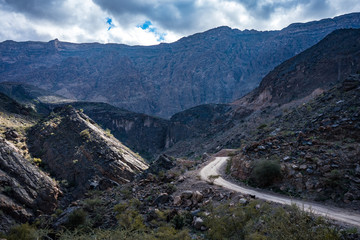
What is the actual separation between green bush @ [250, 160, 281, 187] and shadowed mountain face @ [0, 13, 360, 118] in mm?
123603

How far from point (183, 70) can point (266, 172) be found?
536 feet

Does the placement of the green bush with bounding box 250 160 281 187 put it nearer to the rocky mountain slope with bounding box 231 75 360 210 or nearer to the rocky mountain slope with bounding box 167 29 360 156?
the rocky mountain slope with bounding box 231 75 360 210

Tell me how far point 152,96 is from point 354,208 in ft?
497

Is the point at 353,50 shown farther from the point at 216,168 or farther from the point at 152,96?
the point at 152,96

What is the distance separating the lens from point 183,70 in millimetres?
169750

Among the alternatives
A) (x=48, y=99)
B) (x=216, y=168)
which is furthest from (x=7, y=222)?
(x=48, y=99)

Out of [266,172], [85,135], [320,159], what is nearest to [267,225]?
[266,172]

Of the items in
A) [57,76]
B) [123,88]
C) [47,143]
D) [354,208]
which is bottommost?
[354,208]

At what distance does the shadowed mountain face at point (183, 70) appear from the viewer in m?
140

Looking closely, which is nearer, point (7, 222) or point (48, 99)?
point (7, 222)

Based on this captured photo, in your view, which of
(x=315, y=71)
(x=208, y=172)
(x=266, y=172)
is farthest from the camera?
(x=315, y=71)

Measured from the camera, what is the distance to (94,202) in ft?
43.7

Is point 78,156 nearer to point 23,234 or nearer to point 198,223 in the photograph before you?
point 23,234

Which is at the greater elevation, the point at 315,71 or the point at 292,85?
the point at 315,71
